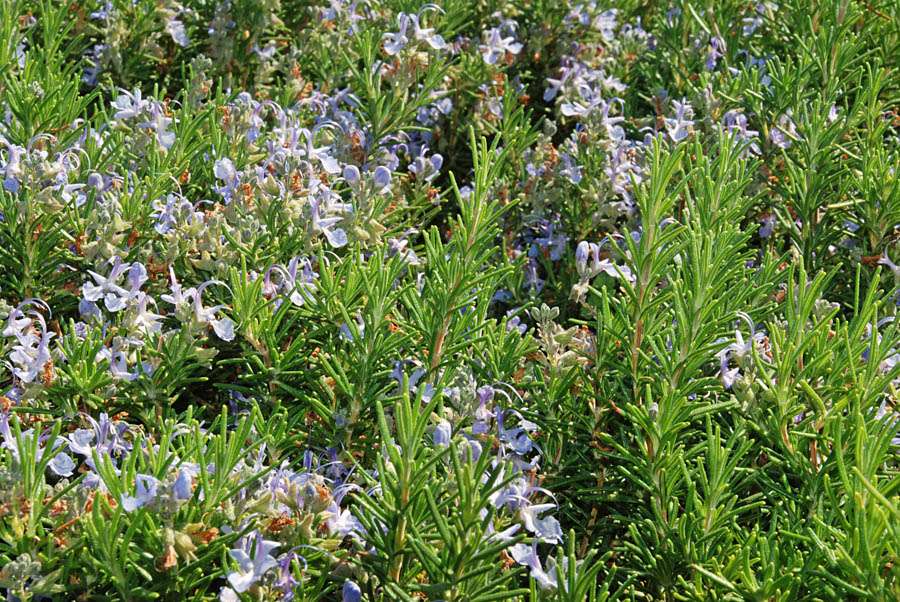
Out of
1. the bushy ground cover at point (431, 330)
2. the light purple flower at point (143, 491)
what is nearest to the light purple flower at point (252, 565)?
the bushy ground cover at point (431, 330)

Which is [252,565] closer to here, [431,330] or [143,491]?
[143,491]

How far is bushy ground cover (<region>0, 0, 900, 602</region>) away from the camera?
156cm

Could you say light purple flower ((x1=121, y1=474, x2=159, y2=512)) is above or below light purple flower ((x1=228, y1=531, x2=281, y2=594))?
above

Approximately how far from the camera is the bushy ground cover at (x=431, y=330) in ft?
5.12

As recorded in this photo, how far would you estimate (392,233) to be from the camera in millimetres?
2590

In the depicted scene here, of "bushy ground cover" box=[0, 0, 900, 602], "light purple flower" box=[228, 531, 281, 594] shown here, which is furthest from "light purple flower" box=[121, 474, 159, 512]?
"light purple flower" box=[228, 531, 281, 594]

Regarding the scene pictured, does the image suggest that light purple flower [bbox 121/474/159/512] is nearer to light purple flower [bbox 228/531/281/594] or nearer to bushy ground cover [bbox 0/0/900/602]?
bushy ground cover [bbox 0/0/900/602]

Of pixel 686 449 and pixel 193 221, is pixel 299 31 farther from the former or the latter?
pixel 686 449

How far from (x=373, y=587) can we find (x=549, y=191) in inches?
59.3

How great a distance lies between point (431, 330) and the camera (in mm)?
1959

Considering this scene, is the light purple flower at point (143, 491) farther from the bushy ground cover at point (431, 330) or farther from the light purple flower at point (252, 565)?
the light purple flower at point (252, 565)

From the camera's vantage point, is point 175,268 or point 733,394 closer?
point 733,394

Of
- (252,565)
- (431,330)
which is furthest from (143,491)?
(431,330)

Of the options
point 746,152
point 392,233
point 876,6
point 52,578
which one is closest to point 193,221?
point 392,233
